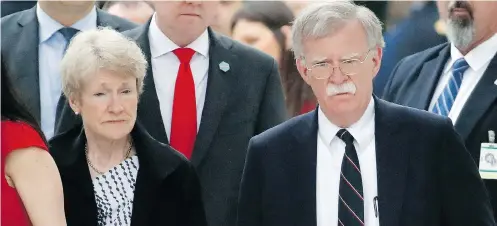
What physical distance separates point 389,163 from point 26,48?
2020 millimetres

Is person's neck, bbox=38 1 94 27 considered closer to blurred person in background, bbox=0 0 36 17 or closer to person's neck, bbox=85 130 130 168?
blurred person in background, bbox=0 0 36 17

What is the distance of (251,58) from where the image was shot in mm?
5277

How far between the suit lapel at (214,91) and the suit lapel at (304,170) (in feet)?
2.61

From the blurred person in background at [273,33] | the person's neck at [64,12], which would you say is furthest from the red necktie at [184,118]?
the blurred person in background at [273,33]

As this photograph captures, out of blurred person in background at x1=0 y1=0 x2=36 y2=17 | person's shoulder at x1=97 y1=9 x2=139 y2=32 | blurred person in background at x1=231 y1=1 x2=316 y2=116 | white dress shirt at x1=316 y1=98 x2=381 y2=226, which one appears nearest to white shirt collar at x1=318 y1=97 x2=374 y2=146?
white dress shirt at x1=316 y1=98 x2=381 y2=226

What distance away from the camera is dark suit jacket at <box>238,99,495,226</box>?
163 inches

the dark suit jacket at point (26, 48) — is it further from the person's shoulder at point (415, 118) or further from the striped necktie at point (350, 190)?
the person's shoulder at point (415, 118)

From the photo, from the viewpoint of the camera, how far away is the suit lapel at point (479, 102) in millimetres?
5273

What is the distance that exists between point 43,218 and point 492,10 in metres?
2.54

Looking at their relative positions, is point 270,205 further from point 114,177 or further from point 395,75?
point 395,75

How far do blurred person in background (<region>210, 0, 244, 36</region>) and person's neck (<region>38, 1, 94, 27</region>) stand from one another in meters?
1.49

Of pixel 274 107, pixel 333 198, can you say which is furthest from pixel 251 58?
pixel 333 198

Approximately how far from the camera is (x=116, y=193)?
451 centimetres

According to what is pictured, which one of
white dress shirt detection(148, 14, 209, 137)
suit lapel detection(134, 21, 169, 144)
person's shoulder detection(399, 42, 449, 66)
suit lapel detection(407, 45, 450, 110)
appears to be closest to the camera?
suit lapel detection(134, 21, 169, 144)
